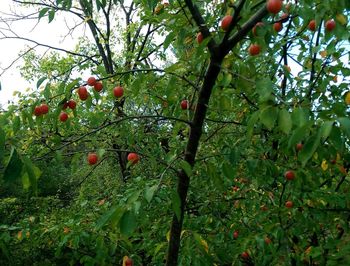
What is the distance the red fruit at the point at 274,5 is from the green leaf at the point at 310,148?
523mm

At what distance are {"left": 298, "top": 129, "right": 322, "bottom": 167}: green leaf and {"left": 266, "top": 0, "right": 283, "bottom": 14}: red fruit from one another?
52 cm

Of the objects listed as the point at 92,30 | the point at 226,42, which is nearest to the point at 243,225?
the point at 226,42

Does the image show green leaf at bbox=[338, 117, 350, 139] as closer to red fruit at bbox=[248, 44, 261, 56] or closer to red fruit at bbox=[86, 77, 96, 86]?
A: red fruit at bbox=[248, 44, 261, 56]

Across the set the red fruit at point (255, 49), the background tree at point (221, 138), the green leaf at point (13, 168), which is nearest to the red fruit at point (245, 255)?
the background tree at point (221, 138)

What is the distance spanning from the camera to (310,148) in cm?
99

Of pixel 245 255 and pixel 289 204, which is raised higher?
pixel 289 204

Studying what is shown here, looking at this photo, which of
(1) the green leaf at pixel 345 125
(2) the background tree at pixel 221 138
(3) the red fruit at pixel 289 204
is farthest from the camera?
(3) the red fruit at pixel 289 204

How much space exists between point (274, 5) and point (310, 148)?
0.57 m

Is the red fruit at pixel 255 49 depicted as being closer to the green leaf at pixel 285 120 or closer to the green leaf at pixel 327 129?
the green leaf at pixel 285 120

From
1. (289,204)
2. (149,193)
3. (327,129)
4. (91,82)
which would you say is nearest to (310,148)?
(327,129)

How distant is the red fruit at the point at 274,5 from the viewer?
4.28ft

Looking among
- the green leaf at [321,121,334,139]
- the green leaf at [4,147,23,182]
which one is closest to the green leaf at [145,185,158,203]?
the green leaf at [4,147,23,182]

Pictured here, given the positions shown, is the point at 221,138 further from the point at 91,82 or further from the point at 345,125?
the point at 345,125

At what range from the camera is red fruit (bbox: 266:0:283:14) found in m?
1.30
